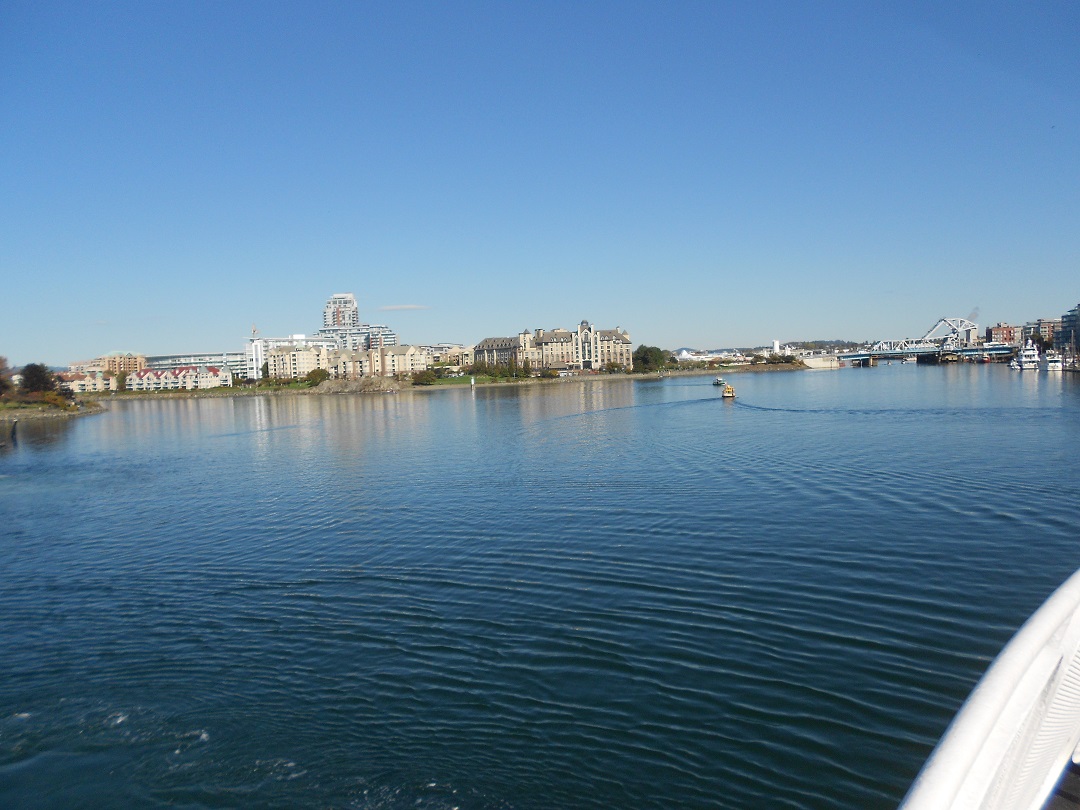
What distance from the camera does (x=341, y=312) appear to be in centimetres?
18162

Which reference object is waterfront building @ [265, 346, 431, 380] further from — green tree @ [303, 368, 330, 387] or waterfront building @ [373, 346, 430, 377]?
green tree @ [303, 368, 330, 387]

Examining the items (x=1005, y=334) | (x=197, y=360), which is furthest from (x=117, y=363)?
(x=1005, y=334)

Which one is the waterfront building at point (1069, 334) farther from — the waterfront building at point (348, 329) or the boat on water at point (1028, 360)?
the waterfront building at point (348, 329)

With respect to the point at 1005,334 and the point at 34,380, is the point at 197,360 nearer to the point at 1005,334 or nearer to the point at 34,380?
the point at 34,380

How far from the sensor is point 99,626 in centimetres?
664

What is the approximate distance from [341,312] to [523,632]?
184 metres

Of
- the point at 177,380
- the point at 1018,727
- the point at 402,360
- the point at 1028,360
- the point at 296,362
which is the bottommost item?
the point at 1028,360

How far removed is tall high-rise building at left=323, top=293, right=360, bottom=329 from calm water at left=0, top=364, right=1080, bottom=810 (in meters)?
173

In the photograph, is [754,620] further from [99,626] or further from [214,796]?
[99,626]

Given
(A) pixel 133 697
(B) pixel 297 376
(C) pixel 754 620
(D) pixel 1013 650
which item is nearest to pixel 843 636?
(C) pixel 754 620

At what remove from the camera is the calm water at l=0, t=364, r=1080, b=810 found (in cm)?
400

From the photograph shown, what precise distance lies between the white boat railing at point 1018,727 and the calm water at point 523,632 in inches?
72.9

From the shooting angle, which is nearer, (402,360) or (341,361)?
(341,361)

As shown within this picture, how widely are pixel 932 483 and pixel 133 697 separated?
11.1m
